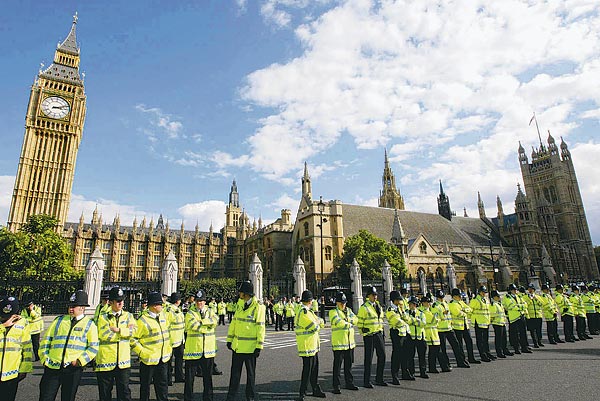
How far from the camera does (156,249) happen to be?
78.2 m

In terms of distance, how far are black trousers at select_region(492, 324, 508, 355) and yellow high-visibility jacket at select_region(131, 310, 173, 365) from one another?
895 centimetres

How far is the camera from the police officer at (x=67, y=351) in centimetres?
487

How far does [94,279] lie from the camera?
19.0 m

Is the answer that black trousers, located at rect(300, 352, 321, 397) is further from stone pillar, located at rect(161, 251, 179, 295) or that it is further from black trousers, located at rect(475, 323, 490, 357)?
stone pillar, located at rect(161, 251, 179, 295)

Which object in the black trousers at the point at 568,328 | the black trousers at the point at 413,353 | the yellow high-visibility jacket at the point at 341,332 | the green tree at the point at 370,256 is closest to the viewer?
the yellow high-visibility jacket at the point at 341,332

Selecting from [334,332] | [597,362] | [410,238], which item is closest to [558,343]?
[597,362]

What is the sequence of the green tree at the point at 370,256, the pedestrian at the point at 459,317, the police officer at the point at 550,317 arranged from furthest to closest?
1. the green tree at the point at 370,256
2. the police officer at the point at 550,317
3. the pedestrian at the point at 459,317

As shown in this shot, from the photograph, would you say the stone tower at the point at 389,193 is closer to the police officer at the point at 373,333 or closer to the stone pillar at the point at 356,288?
the stone pillar at the point at 356,288

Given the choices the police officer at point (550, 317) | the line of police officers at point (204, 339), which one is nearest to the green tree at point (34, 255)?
the line of police officers at point (204, 339)

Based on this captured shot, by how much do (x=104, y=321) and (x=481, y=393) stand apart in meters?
6.76

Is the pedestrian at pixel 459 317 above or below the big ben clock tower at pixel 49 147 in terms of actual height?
below

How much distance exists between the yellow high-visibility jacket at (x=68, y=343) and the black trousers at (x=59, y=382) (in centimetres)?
10

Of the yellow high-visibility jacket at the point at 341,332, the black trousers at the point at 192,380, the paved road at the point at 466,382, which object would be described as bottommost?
the paved road at the point at 466,382

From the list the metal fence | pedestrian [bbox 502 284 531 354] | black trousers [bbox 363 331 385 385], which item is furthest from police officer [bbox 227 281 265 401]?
the metal fence
